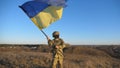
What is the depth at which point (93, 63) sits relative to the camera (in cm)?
1460

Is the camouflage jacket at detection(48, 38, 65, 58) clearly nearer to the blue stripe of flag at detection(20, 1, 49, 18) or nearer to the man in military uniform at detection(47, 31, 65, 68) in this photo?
the man in military uniform at detection(47, 31, 65, 68)

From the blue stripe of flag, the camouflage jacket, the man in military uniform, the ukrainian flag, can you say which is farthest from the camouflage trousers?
the blue stripe of flag

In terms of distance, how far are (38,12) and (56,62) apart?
198 cm

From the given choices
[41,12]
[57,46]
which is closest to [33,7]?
[41,12]

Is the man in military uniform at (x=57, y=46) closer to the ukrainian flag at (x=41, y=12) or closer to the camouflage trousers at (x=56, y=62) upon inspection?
the camouflage trousers at (x=56, y=62)

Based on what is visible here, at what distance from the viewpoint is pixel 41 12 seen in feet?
31.6

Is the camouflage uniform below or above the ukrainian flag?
below

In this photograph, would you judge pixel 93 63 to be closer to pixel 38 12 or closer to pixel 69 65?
→ pixel 69 65

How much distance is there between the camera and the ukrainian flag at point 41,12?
9.30 metres

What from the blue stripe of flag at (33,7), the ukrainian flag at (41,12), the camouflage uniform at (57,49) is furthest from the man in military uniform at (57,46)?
the blue stripe of flag at (33,7)

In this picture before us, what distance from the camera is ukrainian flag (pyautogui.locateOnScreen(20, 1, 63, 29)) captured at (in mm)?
9297

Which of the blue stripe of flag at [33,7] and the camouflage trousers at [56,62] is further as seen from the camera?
the blue stripe of flag at [33,7]

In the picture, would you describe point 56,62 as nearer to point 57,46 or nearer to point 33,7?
point 57,46

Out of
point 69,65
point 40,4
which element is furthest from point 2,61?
point 40,4
